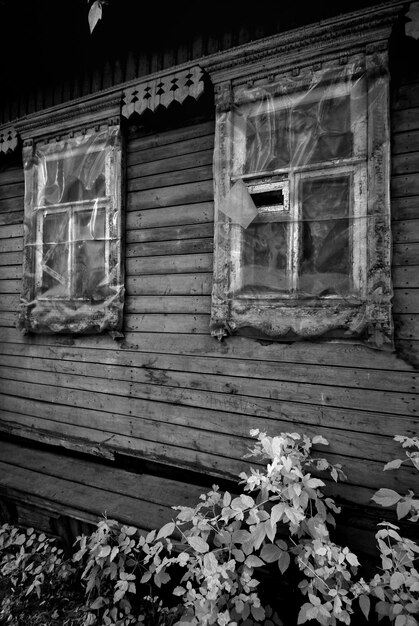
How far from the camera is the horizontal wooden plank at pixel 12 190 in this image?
13.9 ft

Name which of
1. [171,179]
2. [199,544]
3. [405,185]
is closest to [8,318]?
[171,179]

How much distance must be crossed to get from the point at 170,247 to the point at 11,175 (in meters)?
2.47

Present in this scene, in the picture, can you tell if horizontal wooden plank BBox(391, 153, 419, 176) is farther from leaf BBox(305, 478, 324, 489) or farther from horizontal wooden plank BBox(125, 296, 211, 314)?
leaf BBox(305, 478, 324, 489)

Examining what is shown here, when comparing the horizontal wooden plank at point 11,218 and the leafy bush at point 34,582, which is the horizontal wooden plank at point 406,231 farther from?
the horizontal wooden plank at point 11,218

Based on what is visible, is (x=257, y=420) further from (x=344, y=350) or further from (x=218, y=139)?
(x=218, y=139)

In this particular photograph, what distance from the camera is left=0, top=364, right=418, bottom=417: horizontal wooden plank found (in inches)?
101

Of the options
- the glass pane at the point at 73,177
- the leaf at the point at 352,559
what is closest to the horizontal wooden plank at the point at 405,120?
the glass pane at the point at 73,177

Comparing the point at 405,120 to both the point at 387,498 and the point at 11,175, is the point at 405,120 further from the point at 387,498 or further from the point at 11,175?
the point at 11,175

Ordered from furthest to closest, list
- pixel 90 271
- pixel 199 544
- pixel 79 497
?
1. pixel 90 271
2. pixel 79 497
3. pixel 199 544

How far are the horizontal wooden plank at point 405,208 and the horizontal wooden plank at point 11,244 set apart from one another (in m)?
3.83

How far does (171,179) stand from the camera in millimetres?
3332

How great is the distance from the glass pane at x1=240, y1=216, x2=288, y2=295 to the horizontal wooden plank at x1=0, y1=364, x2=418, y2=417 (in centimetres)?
77

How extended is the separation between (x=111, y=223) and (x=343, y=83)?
226cm

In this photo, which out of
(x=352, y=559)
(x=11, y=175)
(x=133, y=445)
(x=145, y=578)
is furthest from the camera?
(x=11, y=175)
